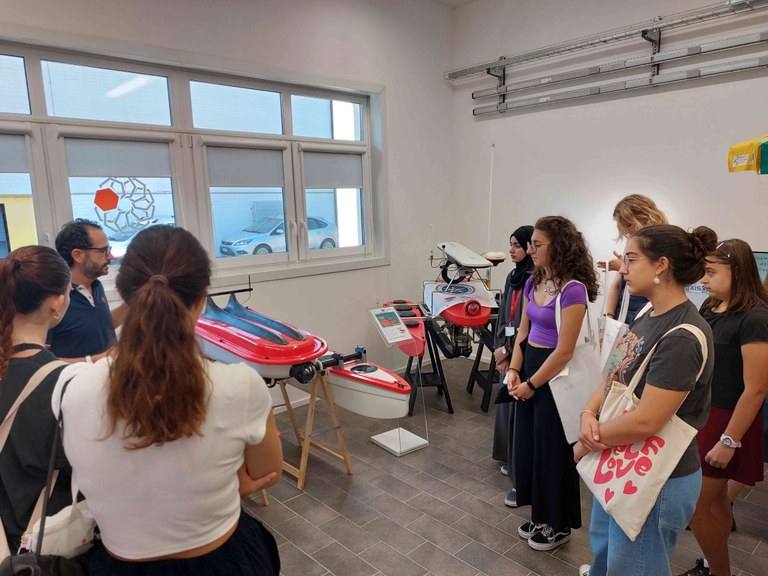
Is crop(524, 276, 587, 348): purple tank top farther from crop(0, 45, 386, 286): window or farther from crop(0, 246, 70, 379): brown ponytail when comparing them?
crop(0, 45, 386, 286): window

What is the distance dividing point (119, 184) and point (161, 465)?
9.52 ft

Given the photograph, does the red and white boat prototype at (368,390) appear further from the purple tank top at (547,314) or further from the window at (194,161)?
the window at (194,161)

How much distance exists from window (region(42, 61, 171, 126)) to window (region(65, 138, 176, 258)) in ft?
0.60

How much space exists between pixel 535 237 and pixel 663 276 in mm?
821

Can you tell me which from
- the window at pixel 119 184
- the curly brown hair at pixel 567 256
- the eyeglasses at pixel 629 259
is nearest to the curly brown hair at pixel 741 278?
the curly brown hair at pixel 567 256

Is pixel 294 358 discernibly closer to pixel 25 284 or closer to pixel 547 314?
pixel 547 314

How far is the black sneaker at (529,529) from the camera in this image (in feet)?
7.89

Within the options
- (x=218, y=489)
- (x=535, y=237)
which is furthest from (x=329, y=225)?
(x=218, y=489)

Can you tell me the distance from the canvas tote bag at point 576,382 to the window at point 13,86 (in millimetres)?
3238

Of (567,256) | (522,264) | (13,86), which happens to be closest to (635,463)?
(567,256)

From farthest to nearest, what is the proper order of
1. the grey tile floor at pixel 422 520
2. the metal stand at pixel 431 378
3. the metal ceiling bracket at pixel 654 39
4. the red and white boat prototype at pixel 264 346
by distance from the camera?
the metal stand at pixel 431 378, the metal ceiling bracket at pixel 654 39, the red and white boat prototype at pixel 264 346, the grey tile floor at pixel 422 520

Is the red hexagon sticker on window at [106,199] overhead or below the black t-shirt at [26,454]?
overhead

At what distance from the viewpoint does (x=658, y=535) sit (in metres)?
1.48

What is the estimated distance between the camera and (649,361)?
4.71ft
